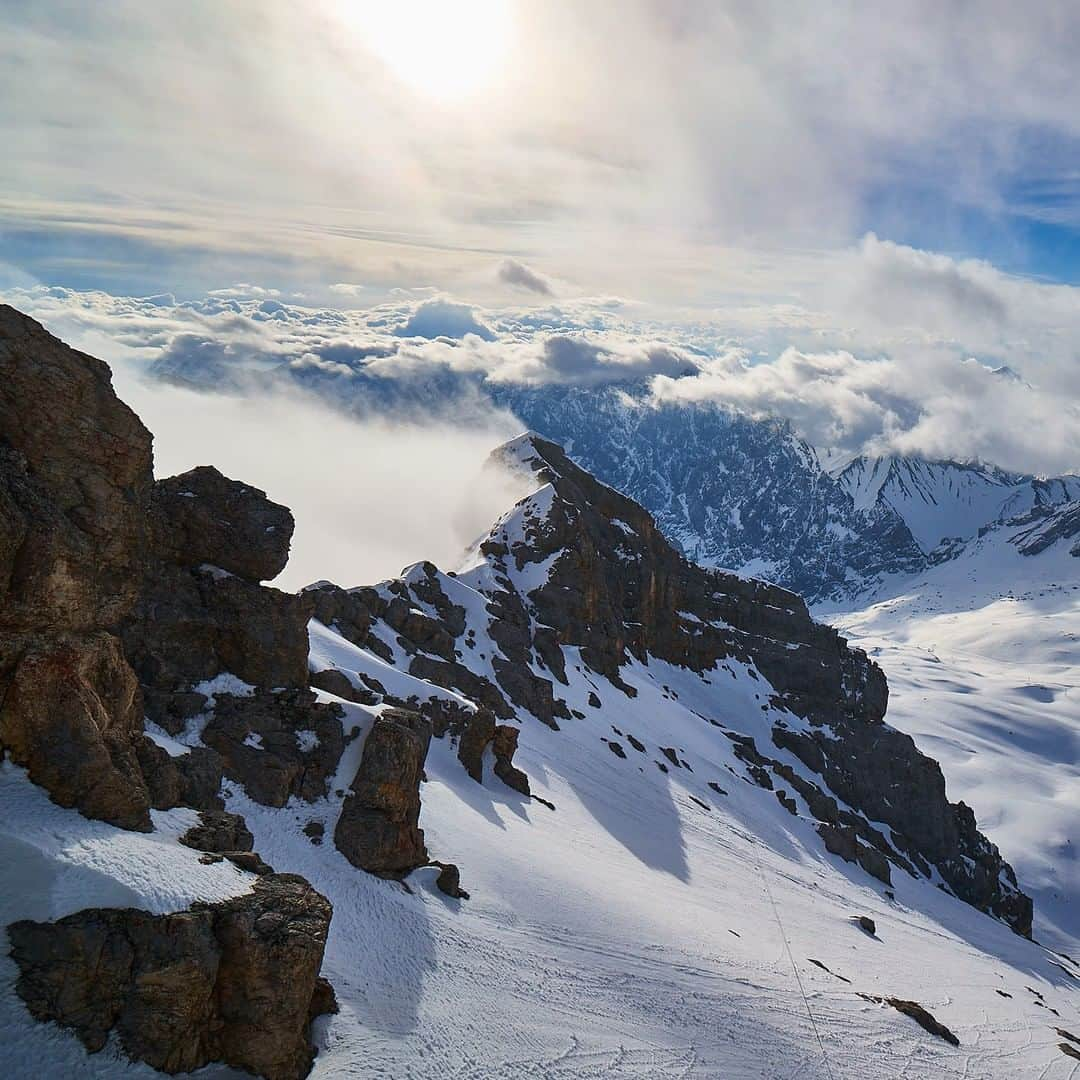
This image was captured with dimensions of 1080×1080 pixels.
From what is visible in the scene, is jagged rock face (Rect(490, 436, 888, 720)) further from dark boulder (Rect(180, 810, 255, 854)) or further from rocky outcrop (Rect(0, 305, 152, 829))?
rocky outcrop (Rect(0, 305, 152, 829))

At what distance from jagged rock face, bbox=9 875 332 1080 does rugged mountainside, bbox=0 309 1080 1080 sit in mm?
59

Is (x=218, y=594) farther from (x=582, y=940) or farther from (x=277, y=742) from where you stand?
(x=582, y=940)

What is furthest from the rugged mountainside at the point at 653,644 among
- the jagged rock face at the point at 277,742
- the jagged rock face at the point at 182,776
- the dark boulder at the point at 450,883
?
the jagged rock face at the point at 182,776

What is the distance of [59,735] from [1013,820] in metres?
229

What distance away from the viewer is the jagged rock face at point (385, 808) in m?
33.1

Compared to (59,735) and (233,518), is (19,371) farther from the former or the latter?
(233,518)

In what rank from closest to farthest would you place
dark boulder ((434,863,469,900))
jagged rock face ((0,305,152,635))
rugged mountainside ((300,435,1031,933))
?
1. jagged rock face ((0,305,152,635))
2. dark boulder ((434,863,469,900))
3. rugged mountainside ((300,435,1031,933))

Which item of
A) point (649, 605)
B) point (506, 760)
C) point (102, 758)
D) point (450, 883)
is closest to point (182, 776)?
point (102, 758)

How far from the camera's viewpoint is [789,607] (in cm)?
15200

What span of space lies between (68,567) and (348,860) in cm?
1668

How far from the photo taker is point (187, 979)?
60.6 ft

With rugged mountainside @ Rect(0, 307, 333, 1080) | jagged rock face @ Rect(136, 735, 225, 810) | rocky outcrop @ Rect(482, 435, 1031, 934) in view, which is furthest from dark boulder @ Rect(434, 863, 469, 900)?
rocky outcrop @ Rect(482, 435, 1031, 934)

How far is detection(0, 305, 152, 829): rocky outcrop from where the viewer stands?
21.9m

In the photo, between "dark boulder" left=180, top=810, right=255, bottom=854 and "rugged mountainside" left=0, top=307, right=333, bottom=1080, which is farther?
"dark boulder" left=180, top=810, right=255, bottom=854
